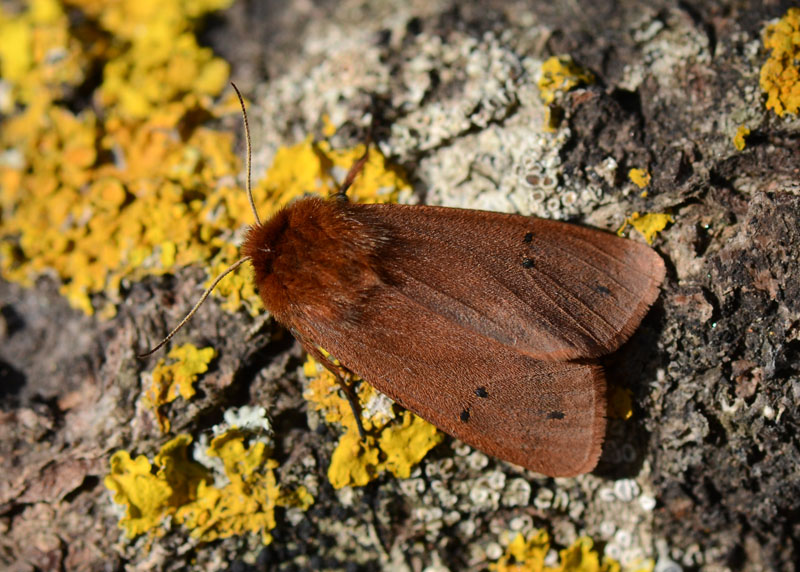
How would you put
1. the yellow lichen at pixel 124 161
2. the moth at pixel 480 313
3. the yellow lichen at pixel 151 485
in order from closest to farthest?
1. the moth at pixel 480 313
2. the yellow lichen at pixel 151 485
3. the yellow lichen at pixel 124 161

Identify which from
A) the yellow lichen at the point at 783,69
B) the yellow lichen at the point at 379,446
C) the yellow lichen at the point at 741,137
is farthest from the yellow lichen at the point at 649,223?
the yellow lichen at the point at 379,446

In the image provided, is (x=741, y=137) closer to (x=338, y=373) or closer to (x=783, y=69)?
(x=783, y=69)

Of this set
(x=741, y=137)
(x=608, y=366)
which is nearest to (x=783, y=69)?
(x=741, y=137)

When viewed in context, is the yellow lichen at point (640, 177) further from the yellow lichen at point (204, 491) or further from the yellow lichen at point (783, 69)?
the yellow lichen at point (204, 491)

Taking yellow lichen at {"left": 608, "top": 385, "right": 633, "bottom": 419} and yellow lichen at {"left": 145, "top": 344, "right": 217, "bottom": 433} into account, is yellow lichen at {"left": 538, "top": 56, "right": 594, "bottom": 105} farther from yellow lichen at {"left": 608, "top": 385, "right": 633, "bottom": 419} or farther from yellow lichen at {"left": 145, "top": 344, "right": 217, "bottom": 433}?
yellow lichen at {"left": 145, "top": 344, "right": 217, "bottom": 433}

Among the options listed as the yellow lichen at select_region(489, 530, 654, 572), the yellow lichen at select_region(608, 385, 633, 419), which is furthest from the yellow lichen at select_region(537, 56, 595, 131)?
the yellow lichen at select_region(489, 530, 654, 572)

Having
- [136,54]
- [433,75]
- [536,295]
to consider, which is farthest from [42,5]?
[536,295]
